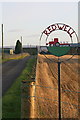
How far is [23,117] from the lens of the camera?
22.6 ft

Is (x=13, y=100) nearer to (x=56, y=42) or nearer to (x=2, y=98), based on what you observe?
(x=2, y=98)

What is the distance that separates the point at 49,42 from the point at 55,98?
729 cm

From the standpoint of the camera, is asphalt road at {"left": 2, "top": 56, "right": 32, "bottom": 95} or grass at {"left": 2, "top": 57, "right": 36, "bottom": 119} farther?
asphalt road at {"left": 2, "top": 56, "right": 32, "bottom": 95}

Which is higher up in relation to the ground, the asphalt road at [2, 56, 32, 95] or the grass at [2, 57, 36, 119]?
the asphalt road at [2, 56, 32, 95]

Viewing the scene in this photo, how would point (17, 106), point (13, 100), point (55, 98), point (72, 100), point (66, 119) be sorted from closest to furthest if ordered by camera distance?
point (17, 106)
point (13, 100)
point (66, 119)
point (55, 98)
point (72, 100)

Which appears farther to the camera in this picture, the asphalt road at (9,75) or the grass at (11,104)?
the asphalt road at (9,75)

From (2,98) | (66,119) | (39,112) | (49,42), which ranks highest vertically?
(49,42)

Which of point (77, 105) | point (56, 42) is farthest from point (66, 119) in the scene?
point (56, 42)

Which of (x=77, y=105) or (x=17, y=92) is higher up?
(x=17, y=92)

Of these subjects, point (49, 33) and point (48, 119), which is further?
Result: point (48, 119)

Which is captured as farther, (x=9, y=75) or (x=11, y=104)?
(x=9, y=75)

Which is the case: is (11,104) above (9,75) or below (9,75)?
below

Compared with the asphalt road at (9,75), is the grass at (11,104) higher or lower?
lower

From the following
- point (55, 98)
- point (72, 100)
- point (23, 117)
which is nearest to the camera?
point (23, 117)
